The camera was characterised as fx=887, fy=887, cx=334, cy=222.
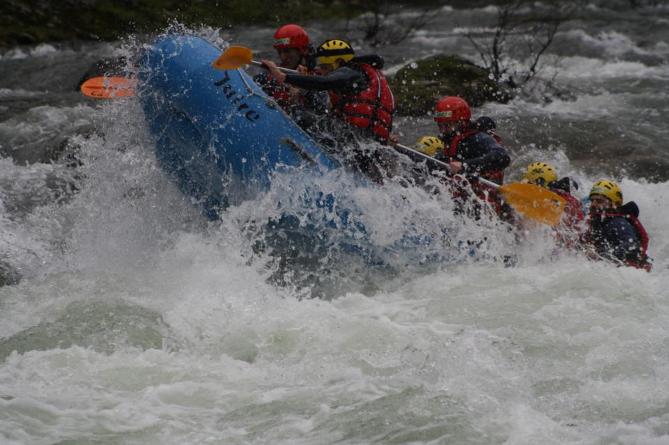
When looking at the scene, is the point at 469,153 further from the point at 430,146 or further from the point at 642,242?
the point at 642,242

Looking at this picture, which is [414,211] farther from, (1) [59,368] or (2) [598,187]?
(1) [59,368]

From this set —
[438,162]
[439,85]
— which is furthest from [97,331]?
[439,85]

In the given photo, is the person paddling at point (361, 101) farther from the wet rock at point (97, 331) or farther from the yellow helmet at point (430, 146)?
the wet rock at point (97, 331)

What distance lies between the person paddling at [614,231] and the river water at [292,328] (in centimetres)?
29

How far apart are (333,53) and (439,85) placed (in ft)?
19.8

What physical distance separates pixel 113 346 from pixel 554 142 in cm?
754

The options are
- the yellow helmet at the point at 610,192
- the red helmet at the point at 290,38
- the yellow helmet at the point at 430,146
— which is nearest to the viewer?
the red helmet at the point at 290,38

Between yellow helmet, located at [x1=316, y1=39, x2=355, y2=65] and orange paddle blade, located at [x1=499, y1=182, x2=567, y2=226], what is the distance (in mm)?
1676

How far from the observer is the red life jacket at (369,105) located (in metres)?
6.81

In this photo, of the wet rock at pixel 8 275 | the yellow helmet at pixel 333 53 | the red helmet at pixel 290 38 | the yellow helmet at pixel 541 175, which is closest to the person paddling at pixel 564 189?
the yellow helmet at pixel 541 175

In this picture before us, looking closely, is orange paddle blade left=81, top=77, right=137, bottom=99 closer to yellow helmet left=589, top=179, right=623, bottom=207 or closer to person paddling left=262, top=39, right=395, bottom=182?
person paddling left=262, top=39, right=395, bottom=182

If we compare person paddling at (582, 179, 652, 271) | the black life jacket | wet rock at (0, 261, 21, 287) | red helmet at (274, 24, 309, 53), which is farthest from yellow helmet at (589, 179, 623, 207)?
wet rock at (0, 261, 21, 287)

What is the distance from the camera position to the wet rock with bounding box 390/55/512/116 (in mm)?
12206

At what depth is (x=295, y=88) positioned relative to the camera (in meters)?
7.09
